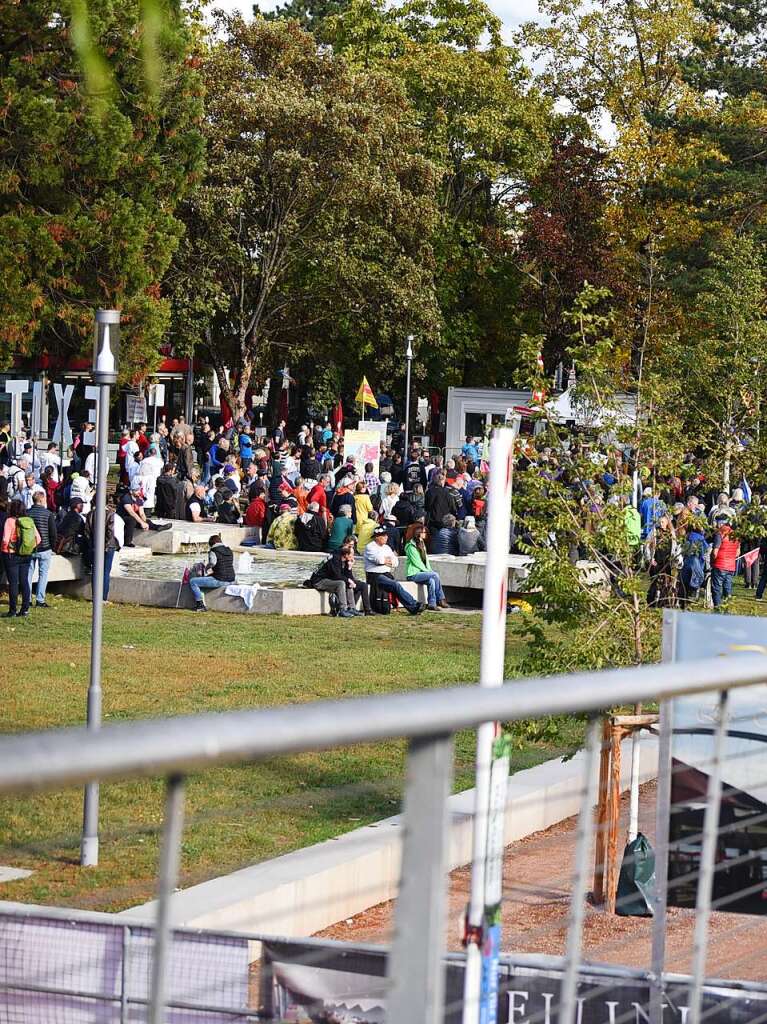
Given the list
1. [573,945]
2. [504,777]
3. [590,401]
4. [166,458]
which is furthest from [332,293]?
[573,945]

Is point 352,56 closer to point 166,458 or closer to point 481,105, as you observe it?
point 481,105

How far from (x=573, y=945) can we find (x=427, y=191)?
4851 centimetres

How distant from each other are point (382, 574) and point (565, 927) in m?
16.6

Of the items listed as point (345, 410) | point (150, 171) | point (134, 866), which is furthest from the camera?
point (345, 410)

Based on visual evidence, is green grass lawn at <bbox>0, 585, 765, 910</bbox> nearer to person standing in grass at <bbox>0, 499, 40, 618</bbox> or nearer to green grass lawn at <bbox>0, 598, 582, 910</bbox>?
green grass lawn at <bbox>0, 598, 582, 910</bbox>

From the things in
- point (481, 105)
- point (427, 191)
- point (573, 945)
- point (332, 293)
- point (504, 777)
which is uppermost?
point (481, 105)

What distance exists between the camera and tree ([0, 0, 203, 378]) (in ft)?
120

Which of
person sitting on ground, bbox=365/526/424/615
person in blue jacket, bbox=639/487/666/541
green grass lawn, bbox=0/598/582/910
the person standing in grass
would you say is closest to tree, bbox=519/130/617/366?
person sitting on ground, bbox=365/526/424/615

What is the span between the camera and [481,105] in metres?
56.4

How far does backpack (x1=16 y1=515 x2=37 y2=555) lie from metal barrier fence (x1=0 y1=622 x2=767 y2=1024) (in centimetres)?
1950

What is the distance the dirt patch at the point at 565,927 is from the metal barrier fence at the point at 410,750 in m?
5.85

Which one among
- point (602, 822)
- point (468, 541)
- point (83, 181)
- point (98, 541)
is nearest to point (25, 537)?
point (468, 541)

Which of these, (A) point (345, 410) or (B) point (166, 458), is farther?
(A) point (345, 410)

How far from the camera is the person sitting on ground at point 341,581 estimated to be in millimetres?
23938
